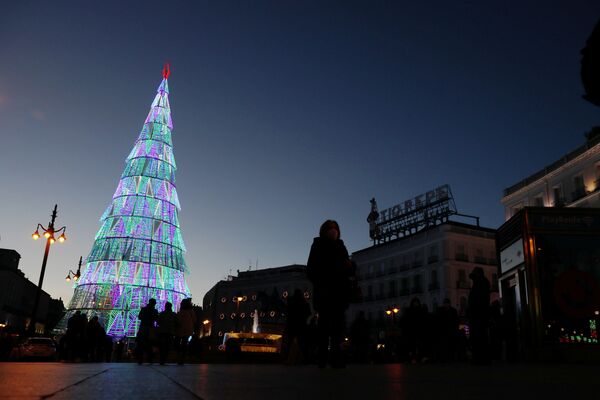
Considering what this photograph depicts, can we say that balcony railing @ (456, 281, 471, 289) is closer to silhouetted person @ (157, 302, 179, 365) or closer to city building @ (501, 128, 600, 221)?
city building @ (501, 128, 600, 221)

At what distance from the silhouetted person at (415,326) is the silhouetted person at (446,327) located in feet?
1.47

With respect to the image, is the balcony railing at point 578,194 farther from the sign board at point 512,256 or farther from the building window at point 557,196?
the sign board at point 512,256

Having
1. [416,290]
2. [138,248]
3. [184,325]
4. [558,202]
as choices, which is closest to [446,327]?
[184,325]

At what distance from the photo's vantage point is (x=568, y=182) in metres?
35.5

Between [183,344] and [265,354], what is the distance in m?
8.05

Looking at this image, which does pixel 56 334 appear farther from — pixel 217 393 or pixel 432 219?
pixel 217 393

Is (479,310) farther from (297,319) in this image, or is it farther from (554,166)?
(554,166)

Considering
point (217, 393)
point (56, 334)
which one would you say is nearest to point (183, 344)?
point (217, 393)

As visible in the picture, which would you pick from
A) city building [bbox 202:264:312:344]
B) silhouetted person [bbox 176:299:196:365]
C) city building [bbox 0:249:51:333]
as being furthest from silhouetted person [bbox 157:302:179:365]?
city building [bbox 202:264:312:344]

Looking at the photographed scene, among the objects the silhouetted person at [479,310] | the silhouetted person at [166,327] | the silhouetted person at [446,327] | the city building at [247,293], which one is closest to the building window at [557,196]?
the silhouetted person at [446,327]

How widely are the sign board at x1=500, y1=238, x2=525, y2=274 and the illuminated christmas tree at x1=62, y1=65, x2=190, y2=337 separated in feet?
112

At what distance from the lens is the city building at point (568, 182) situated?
33.2 meters

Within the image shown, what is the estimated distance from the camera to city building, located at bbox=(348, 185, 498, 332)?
4788 centimetres

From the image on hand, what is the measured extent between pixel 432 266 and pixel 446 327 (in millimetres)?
36841
